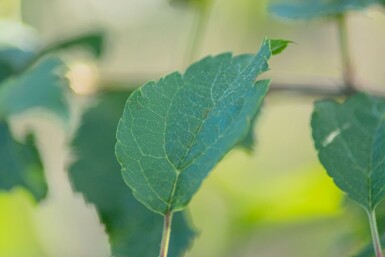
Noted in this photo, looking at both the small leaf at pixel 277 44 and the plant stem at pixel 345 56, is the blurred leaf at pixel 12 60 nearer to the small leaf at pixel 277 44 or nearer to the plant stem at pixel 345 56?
the plant stem at pixel 345 56

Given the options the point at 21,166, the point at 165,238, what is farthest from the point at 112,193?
the point at 165,238

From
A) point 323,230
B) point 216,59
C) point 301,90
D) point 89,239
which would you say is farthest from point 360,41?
point 216,59

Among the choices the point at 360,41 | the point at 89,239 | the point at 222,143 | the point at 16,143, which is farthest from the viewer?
the point at 360,41

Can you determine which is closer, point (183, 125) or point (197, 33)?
point (183, 125)

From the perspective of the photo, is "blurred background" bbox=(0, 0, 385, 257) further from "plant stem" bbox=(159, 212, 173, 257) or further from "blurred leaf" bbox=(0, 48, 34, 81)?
"plant stem" bbox=(159, 212, 173, 257)

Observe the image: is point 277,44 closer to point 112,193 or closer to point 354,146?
point 354,146

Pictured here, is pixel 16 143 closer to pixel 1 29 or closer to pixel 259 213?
pixel 1 29
